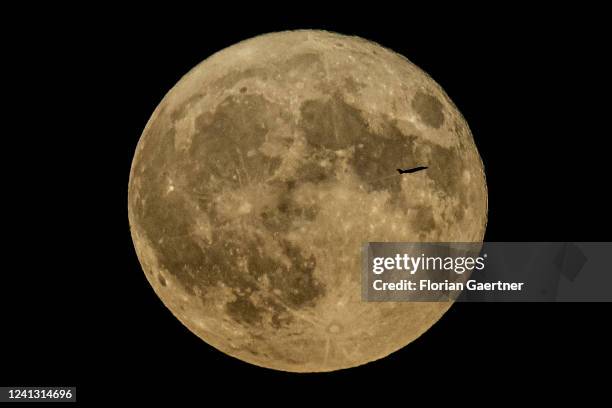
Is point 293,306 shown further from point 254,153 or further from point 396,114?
point 396,114

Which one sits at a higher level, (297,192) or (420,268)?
(297,192)

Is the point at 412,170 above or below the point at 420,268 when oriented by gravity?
above

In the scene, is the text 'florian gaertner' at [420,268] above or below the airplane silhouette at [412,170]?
below

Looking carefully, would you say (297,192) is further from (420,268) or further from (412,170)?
(420,268)

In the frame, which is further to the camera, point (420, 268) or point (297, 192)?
point (420, 268)

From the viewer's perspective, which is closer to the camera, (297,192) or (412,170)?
(297,192)

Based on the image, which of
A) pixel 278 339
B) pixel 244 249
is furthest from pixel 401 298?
pixel 244 249

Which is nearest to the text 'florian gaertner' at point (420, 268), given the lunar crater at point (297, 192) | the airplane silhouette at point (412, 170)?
the lunar crater at point (297, 192)

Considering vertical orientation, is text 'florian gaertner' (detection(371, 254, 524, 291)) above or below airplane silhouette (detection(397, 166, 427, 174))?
below

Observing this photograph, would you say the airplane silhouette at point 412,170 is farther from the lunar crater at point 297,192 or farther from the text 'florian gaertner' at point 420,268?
the text 'florian gaertner' at point 420,268

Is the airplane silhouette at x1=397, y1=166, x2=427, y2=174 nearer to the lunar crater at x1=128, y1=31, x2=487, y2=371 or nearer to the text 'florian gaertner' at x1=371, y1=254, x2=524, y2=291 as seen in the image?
the lunar crater at x1=128, y1=31, x2=487, y2=371

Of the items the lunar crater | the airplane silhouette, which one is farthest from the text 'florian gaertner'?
the airplane silhouette

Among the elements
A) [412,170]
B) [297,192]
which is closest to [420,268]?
[412,170]
